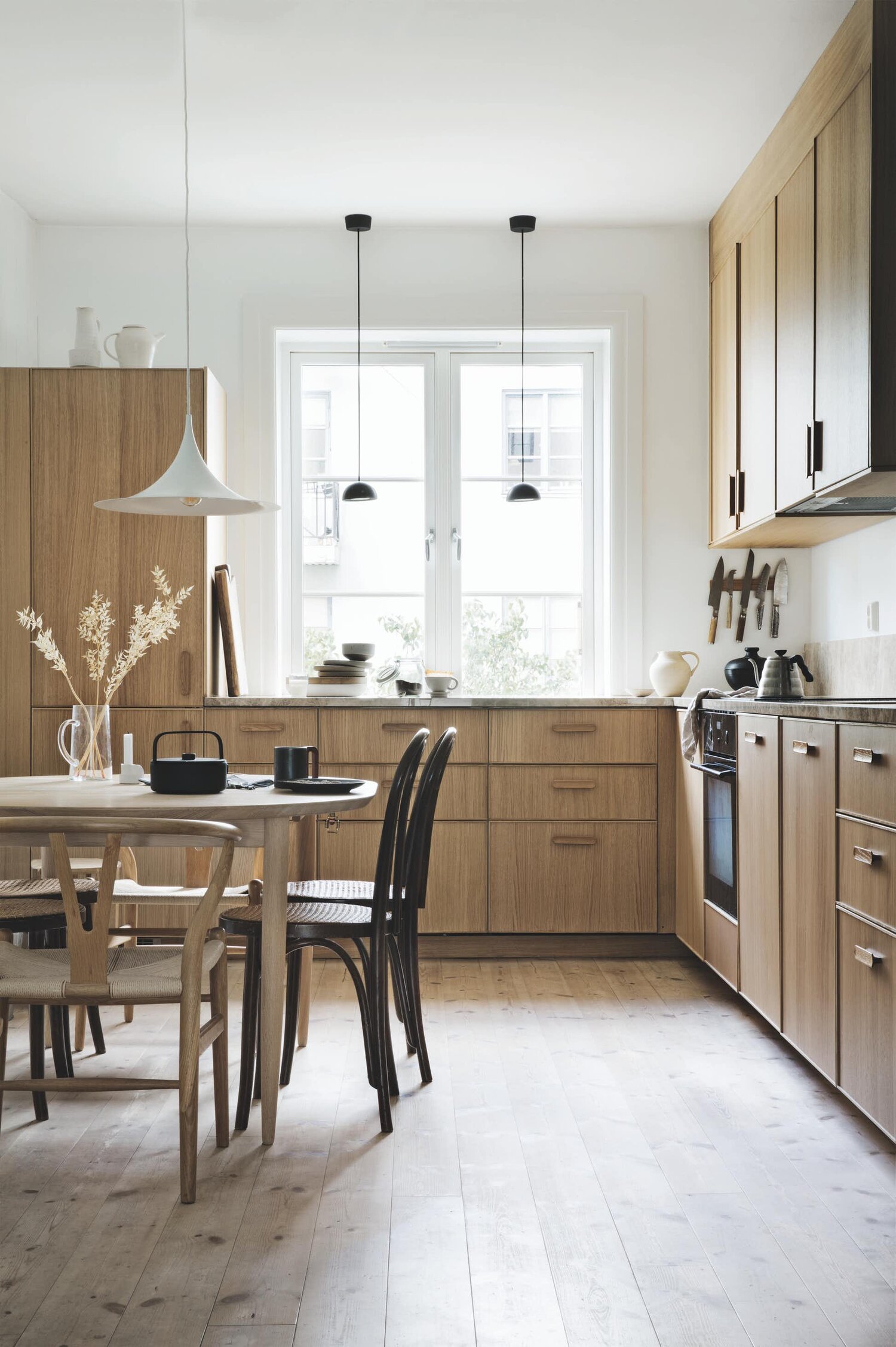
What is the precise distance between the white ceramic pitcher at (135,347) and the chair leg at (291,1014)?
230 centimetres

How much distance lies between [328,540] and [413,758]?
220cm

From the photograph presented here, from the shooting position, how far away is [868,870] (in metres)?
2.24

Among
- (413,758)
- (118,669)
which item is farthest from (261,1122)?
(118,669)

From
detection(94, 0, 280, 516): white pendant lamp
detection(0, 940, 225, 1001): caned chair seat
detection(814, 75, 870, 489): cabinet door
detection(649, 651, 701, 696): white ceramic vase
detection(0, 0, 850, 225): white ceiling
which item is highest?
detection(0, 0, 850, 225): white ceiling

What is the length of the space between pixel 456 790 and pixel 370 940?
151cm

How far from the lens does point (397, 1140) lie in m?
2.34

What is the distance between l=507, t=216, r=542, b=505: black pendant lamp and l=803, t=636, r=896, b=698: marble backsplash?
121 cm

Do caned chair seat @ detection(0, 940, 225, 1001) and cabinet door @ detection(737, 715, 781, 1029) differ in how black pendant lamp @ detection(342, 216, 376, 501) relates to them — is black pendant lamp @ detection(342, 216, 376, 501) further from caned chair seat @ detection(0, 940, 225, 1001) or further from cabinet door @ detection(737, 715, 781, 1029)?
caned chair seat @ detection(0, 940, 225, 1001)

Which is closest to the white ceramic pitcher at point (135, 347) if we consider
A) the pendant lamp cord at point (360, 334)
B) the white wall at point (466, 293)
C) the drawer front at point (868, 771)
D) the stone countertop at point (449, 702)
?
the white wall at point (466, 293)

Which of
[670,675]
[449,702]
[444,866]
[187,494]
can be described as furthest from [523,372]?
[187,494]

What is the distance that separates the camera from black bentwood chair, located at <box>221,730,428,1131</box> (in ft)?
7.93

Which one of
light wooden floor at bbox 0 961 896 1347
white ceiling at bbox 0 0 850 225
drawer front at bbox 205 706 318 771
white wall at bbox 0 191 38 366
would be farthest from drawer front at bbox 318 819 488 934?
white ceiling at bbox 0 0 850 225

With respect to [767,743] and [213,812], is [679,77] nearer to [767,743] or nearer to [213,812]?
[767,743]

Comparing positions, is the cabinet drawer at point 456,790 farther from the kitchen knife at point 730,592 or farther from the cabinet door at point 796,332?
the cabinet door at point 796,332
